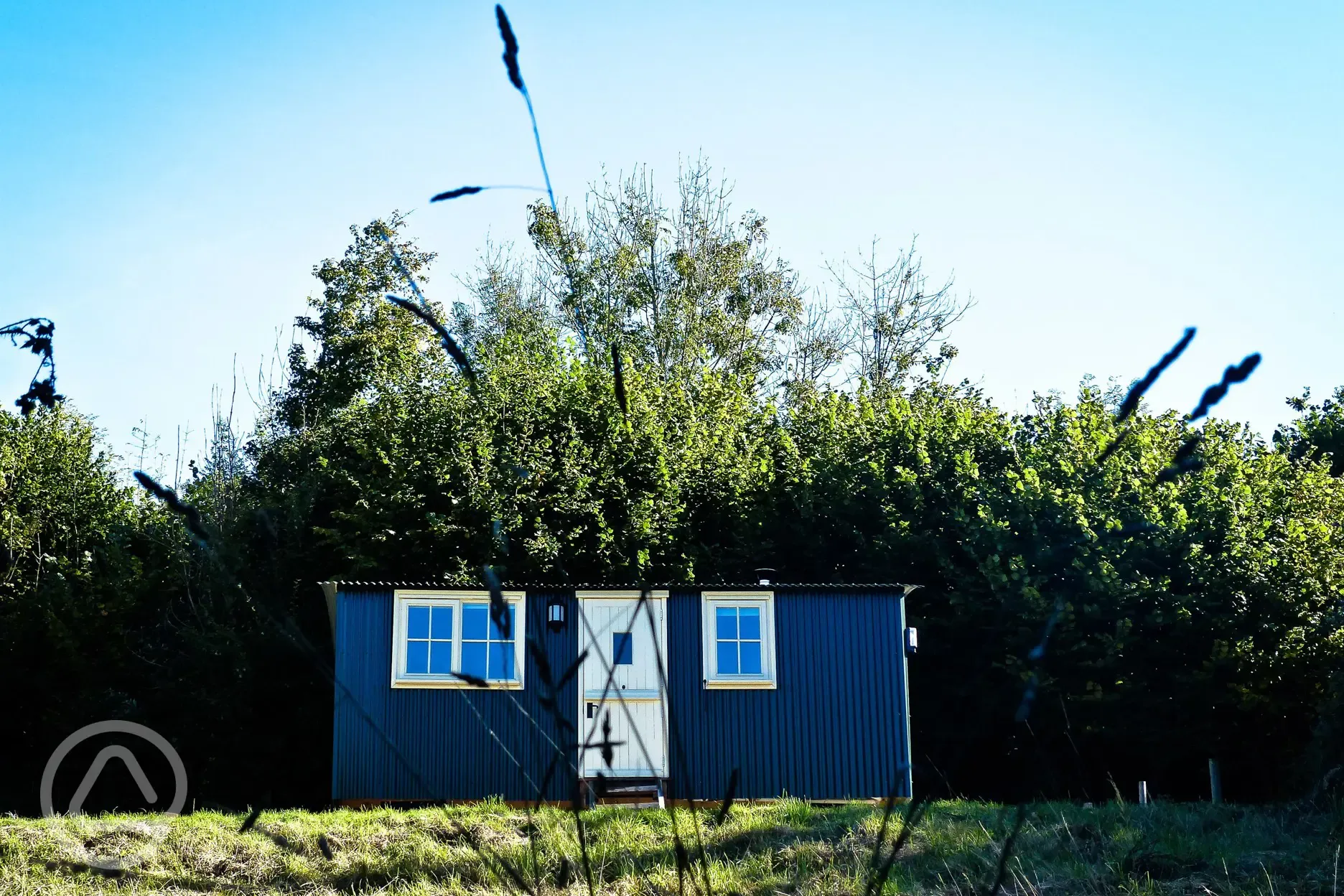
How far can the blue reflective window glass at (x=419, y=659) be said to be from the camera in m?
14.1

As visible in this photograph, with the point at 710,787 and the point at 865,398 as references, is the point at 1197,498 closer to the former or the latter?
the point at 865,398

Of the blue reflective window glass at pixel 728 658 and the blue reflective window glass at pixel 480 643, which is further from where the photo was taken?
the blue reflective window glass at pixel 728 658

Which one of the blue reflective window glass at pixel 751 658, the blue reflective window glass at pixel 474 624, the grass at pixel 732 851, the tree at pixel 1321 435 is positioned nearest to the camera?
the grass at pixel 732 851

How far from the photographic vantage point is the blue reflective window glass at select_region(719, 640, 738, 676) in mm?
14242

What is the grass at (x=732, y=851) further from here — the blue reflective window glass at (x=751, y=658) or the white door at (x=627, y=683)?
the blue reflective window glass at (x=751, y=658)

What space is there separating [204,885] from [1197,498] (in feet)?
47.7

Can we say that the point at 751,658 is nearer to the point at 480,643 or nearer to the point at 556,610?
the point at 556,610

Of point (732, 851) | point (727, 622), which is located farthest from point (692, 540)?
point (732, 851)

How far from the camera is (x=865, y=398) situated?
22.1 meters

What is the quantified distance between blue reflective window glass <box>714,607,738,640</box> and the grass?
320cm

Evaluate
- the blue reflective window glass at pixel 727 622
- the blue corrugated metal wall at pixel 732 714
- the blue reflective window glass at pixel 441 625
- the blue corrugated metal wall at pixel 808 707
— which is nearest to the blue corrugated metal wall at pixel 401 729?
the blue corrugated metal wall at pixel 732 714

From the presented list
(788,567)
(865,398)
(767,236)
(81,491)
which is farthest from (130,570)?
(767,236)

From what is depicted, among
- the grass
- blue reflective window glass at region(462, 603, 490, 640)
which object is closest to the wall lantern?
blue reflective window glass at region(462, 603, 490, 640)

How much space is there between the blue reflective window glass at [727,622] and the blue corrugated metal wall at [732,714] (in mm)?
238
